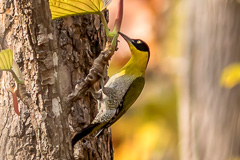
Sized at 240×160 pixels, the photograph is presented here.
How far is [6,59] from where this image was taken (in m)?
2.46

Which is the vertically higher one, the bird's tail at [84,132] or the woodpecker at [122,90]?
the woodpecker at [122,90]

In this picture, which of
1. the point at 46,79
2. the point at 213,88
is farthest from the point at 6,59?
the point at 213,88

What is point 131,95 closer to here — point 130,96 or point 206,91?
point 130,96

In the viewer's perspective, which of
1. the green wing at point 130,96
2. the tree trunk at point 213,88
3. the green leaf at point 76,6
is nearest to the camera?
the green leaf at point 76,6

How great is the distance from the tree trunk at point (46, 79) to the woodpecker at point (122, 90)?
11cm

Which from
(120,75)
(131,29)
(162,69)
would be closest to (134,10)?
(131,29)

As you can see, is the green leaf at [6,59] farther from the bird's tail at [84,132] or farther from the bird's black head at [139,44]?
the bird's black head at [139,44]

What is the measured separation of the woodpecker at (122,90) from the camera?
3439 millimetres

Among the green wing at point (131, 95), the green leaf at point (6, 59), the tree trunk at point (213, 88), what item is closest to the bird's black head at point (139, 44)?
the green wing at point (131, 95)

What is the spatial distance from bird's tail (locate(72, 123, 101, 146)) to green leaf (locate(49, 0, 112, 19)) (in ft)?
2.32

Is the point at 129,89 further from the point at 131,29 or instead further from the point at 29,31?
the point at 131,29

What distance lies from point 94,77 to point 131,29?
6.35 metres

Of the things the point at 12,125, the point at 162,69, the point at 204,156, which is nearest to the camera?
the point at 12,125

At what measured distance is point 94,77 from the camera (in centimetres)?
269
